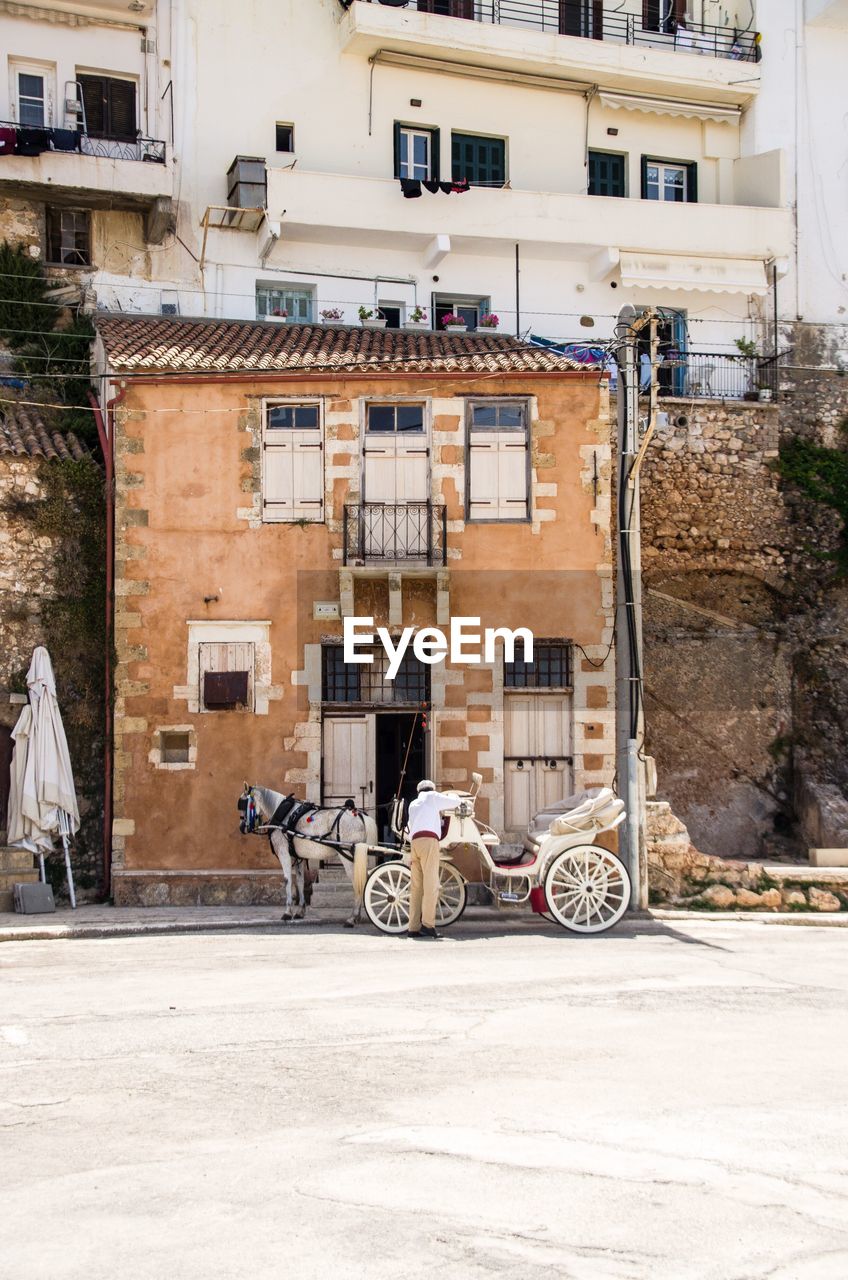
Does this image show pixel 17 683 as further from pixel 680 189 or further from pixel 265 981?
pixel 680 189

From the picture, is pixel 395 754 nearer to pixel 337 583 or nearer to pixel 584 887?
pixel 337 583

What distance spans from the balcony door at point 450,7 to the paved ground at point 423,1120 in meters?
21.7

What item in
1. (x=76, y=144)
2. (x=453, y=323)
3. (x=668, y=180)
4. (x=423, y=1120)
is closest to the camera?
(x=423, y=1120)

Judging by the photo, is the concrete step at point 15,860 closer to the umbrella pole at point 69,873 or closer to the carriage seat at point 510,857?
the umbrella pole at point 69,873

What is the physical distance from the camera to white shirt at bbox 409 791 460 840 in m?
15.4

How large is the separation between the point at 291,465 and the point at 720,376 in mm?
12684

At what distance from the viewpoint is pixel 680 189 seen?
3173cm

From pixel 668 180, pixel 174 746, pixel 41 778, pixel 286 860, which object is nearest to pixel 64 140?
pixel 668 180

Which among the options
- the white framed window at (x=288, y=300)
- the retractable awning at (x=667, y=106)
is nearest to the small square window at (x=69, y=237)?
the white framed window at (x=288, y=300)

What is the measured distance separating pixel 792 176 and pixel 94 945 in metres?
22.9

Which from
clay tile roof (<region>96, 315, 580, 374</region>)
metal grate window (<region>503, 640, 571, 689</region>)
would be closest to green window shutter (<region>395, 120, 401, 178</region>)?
clay tile roof (<region>96, 315, 580, 374</region>)

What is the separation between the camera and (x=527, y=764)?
20484 mm

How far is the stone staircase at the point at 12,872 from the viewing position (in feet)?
62.1

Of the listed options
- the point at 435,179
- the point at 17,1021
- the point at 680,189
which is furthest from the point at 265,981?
the point at 680,189
